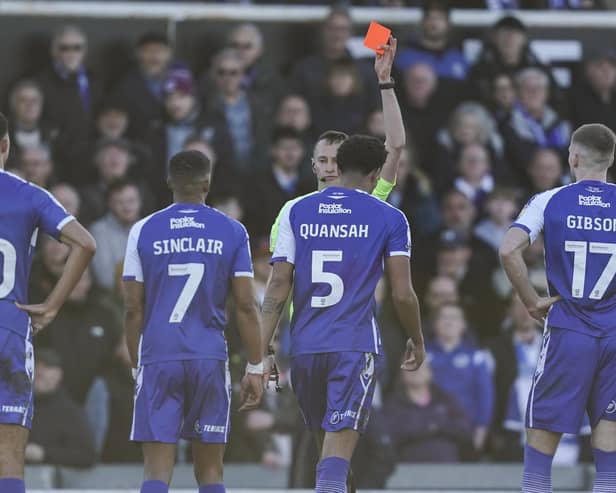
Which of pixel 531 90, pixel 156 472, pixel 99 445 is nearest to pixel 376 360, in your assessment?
pixel 156 472

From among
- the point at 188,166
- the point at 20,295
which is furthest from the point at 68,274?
the point at 188,166

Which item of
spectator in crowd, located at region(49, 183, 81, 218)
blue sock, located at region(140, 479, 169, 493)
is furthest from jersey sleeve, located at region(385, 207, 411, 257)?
spectator in crowd, located at region(49, 183, 81, 218)

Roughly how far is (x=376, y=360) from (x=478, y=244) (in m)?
6.16

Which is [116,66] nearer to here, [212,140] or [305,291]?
[212,140]

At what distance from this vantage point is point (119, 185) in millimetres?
14945

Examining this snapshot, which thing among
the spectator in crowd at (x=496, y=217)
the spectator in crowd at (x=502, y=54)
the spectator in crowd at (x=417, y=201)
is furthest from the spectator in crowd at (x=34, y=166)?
the spectator in crowd at (x=502, y=54)

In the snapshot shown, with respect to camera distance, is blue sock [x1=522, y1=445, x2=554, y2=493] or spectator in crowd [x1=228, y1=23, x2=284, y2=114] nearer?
blue sock [x1=522, y1=445, x2=554, y2=493]

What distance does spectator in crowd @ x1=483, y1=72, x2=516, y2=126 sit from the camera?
16641mm

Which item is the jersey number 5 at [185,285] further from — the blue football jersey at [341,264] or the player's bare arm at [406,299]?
the player's bare arm at [406,299]

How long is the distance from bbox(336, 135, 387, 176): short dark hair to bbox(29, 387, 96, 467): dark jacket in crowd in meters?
5.11

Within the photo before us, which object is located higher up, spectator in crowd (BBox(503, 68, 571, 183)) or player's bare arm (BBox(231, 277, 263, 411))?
spectator in crowd (BBox(503, 68, 571, 183))

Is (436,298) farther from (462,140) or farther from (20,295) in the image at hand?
(20,295)

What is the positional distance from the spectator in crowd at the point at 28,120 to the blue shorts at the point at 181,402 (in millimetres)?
6079

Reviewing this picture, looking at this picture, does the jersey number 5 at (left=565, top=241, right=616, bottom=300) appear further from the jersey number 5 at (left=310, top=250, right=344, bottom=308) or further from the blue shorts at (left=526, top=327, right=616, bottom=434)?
the jersey number 5 at (left=310, top=250, right=344, bottom=308)
